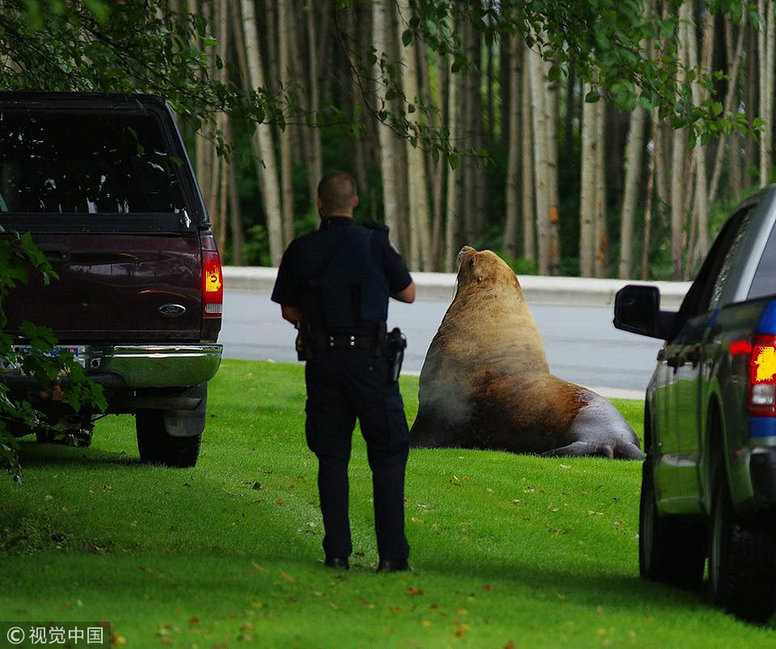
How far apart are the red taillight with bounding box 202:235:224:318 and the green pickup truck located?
280 centimetres

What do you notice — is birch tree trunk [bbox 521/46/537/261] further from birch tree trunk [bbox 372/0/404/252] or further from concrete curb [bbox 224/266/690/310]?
concrete curb [bbox 224/266/690/310]

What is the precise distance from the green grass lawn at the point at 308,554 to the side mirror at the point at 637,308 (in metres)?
1.12

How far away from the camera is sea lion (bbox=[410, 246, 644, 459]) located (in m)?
11.3

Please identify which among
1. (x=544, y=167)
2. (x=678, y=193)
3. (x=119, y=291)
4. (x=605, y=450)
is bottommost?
(x=678, y=193)

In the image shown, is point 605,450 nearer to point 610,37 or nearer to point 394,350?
point 610,37

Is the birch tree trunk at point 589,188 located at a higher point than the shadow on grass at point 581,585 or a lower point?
lower

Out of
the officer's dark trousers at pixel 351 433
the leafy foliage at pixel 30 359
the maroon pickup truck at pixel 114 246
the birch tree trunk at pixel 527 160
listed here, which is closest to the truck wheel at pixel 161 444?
the maroon pickup truck at pixel 114 246

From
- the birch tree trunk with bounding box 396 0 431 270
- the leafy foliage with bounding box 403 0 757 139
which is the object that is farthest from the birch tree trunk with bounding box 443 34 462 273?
the leafy foliage with bounding box 403 0 757 139

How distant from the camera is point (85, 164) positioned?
949 centimetres

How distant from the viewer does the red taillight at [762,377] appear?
5062 mm

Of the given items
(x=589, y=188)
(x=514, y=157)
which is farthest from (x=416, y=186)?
(x=514, y=157)

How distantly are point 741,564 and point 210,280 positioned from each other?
14.6ft

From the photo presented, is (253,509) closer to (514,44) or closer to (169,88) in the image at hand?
(169,88)

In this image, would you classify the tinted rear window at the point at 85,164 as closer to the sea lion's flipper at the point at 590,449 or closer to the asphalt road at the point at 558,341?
the sea lion's flipper at the point at 590,449
